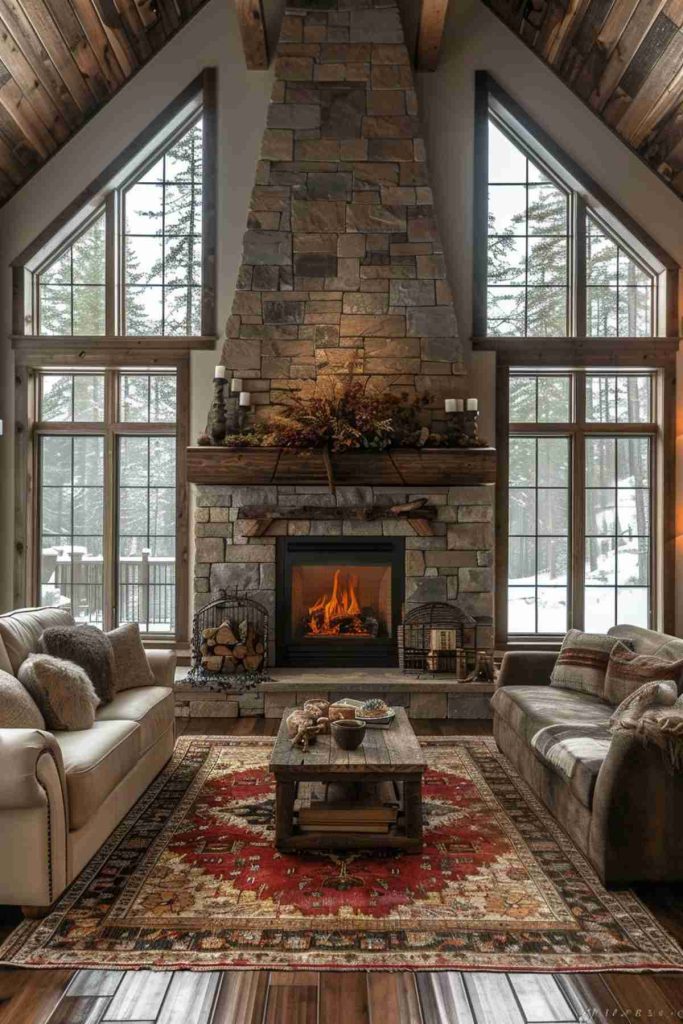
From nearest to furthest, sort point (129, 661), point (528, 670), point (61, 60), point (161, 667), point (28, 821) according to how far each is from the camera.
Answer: point (28, 821), point (129, 661), point (161, 667), point (528, 670), point (61, 60)

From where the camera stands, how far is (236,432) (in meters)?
6.45

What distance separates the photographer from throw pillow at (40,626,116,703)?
4.08m

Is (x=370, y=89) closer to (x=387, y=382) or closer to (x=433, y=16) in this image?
(x=433, y=16)

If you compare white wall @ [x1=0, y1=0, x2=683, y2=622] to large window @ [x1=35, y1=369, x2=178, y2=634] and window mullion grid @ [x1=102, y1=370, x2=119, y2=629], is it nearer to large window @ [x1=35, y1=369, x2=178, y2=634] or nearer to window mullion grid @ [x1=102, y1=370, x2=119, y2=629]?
large window @ [x1=35, y1=369, x2=178, y2=634]

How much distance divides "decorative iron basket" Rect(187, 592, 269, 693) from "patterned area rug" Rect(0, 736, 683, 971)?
6.28ft

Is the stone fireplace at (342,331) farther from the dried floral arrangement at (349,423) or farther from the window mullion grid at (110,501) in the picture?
the window mullion grid at (110,501)

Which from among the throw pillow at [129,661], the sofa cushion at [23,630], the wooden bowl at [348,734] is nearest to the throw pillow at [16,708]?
the sofa cushion at [23,630]

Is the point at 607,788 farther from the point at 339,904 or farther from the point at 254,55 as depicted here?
the point at 254,55

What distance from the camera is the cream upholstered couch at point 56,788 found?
9.50ft

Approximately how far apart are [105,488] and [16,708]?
387 centimetres

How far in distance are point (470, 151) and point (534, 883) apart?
5686 millimetres

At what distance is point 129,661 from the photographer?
4664 mm

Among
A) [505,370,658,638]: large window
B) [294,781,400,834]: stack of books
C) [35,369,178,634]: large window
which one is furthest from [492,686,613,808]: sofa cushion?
[35,369,178,634]: large window

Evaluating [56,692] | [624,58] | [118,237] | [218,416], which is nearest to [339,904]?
[56,692]
